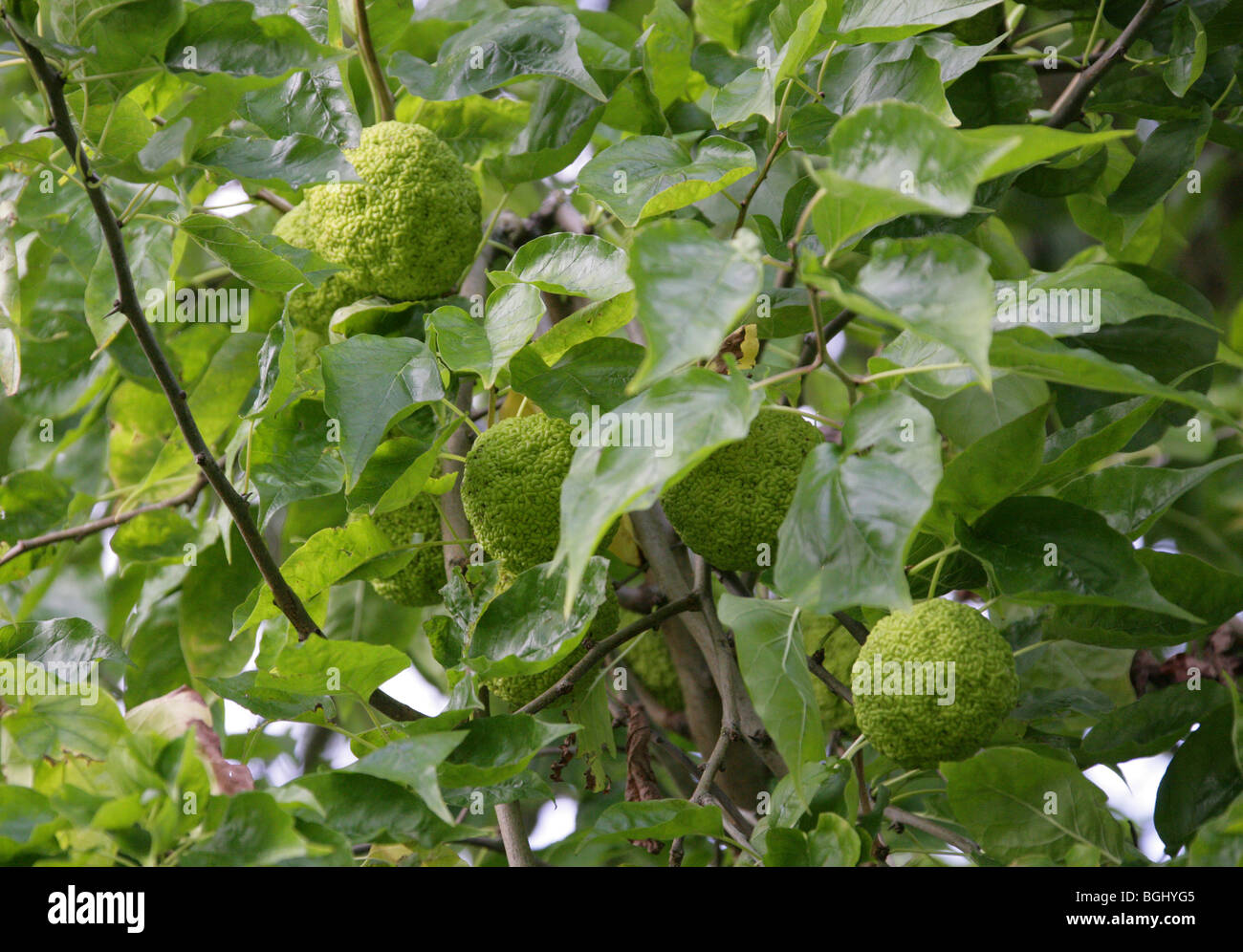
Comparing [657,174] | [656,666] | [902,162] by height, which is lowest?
[656,666]

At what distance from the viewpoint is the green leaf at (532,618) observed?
85 cm

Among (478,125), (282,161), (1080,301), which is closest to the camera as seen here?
(1080,301)

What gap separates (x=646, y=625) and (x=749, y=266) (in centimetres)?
43

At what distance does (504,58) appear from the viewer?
108cm

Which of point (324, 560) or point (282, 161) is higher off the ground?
point (282, 161)

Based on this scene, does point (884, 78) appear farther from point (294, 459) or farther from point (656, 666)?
point (656, 666)

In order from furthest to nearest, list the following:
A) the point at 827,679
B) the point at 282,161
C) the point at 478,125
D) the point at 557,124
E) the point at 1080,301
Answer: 1. the point at 478,125
2. the point at 557,124
3. the point at 827,679
4. the point at 282,161
5. the point at 1080,301

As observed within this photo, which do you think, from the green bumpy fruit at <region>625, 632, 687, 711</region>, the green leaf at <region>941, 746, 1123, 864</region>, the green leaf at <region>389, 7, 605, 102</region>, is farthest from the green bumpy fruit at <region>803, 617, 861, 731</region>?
the green leaf at <region>389, 7, 605, 102</region>

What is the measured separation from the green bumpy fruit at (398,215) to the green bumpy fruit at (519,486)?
0.78ft

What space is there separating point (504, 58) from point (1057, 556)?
2.19 ft

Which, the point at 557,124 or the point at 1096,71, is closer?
the point at 1096,71

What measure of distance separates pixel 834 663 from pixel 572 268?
572mm

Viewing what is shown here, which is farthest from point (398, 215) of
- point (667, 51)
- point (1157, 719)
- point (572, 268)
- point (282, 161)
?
point (1157, 719)

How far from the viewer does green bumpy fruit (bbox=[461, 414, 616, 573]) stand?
0.93 meters
